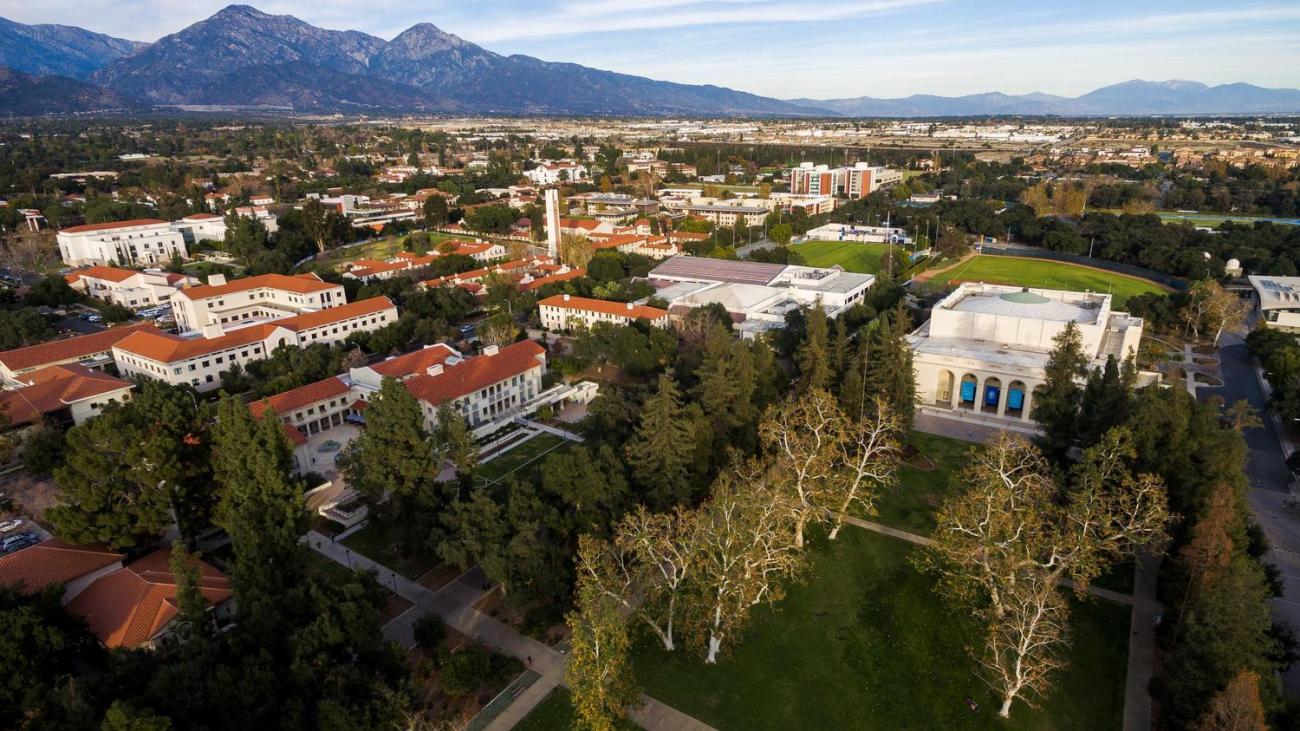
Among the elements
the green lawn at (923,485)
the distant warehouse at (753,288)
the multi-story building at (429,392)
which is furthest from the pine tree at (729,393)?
the distant warehouse at (753,288)

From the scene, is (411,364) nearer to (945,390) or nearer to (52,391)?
(52,391)

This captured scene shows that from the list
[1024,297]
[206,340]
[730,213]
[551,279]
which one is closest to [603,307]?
[551,279]

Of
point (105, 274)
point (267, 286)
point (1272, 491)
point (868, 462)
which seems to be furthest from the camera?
point (105, 274)

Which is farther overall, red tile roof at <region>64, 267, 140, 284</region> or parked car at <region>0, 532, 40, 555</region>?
red tile roof at <region>64, 267, 140, 284</region>

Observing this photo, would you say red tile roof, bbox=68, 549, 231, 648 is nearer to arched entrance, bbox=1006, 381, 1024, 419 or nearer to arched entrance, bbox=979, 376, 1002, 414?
arched entrance, bbox=979, 376, 1002, 414

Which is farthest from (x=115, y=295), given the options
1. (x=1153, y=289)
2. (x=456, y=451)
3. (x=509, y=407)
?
(x=1153, y=289)

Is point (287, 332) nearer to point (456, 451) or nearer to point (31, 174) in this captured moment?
point (456, 451)

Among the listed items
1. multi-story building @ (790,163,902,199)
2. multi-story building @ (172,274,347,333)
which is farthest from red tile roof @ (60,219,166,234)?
multi-story building @ (790,163,902,199)
